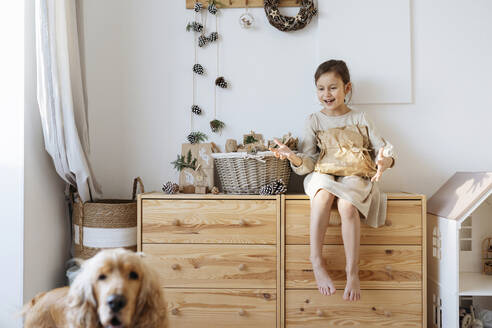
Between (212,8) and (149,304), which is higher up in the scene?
(212,8)

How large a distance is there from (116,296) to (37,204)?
1016 mm

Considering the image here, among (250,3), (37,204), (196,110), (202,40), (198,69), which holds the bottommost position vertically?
(37,204)

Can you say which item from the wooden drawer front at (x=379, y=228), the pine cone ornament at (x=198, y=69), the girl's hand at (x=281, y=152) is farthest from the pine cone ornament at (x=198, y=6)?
the wooden drawer front at (x=379, y=228)

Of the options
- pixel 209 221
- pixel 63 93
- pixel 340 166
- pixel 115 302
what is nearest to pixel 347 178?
pixel 340 166

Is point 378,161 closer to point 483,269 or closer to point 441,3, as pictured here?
point 483,269

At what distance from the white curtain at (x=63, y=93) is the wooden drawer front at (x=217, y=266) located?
1.90 ft

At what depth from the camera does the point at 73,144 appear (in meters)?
1.85

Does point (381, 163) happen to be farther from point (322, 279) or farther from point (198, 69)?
point (198, 69)

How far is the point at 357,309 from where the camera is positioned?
180 cm

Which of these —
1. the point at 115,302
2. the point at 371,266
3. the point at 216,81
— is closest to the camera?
the point at 115,302

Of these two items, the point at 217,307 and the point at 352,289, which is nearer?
the point at 352,289

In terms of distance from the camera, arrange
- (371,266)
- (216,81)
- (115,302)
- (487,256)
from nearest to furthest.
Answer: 1. (115,302)
2. (371,266)
3. (487,256)
4. (216,81)

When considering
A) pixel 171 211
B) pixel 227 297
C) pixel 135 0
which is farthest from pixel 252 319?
pixel 135 0

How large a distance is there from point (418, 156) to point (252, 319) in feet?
4.36
